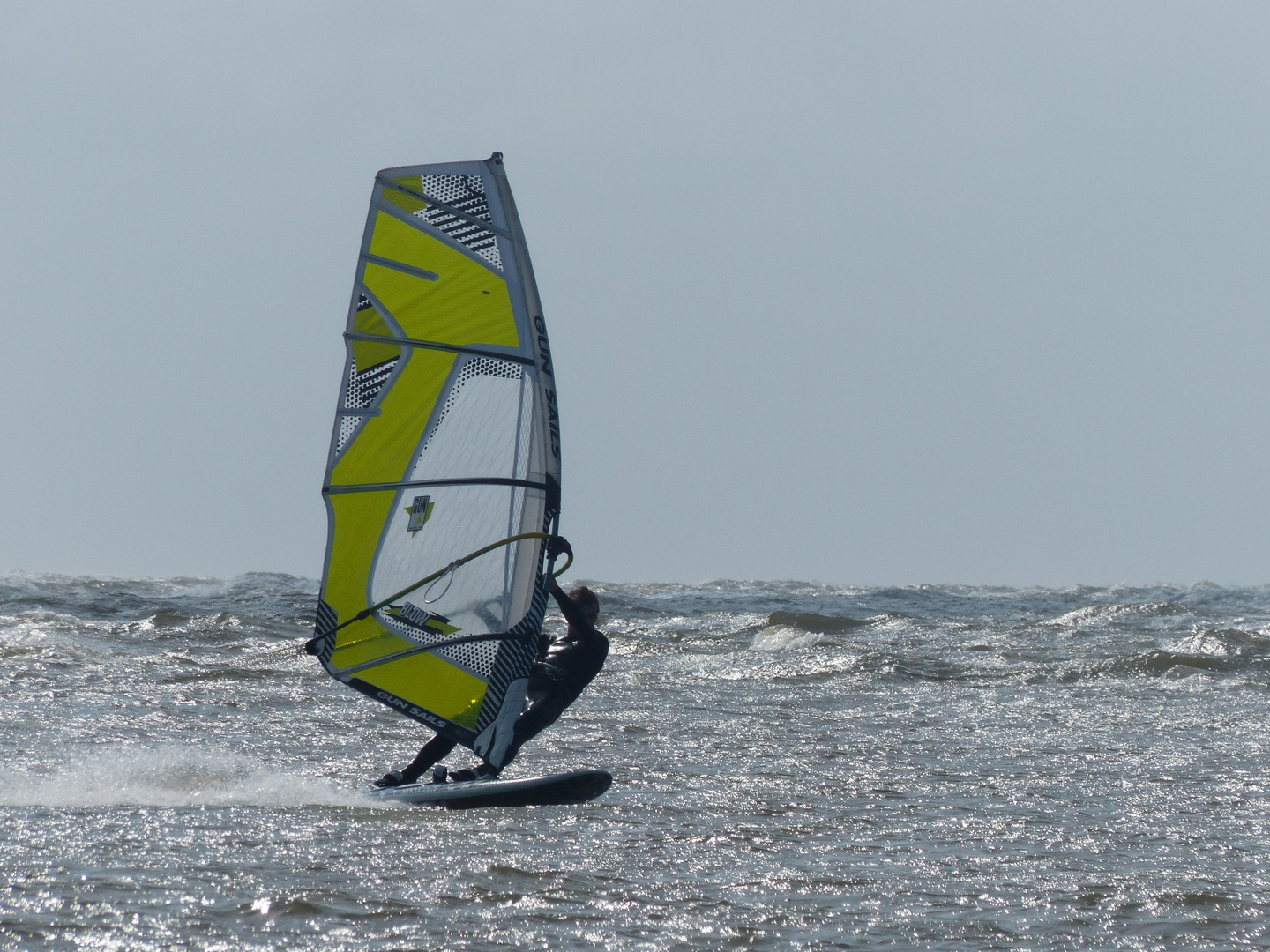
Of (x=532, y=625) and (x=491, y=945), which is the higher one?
(x=532, y=625)

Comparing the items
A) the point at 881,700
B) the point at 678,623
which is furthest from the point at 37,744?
the point at 678,623

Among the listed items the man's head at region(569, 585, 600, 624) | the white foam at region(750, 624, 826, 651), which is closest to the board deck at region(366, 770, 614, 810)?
the man's head at region(569, 585, 600, 624)

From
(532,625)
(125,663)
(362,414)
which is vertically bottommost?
(125,663)

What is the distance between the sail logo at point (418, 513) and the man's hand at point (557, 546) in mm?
713

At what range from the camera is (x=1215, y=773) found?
8.68 meters

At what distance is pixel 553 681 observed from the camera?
748 cm

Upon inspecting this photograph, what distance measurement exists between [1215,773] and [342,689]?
28.0ft

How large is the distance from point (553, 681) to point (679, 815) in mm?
1055

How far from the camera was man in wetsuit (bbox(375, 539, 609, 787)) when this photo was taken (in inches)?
289

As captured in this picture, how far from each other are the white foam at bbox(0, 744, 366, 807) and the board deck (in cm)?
32

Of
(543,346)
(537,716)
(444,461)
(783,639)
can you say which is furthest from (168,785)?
(783,639)

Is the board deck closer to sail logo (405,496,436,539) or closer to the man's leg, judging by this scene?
the man's leg

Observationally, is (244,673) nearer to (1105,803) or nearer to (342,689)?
(342,689)

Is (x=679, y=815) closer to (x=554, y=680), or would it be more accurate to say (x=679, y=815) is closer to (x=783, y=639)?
(x=554, y=680)
